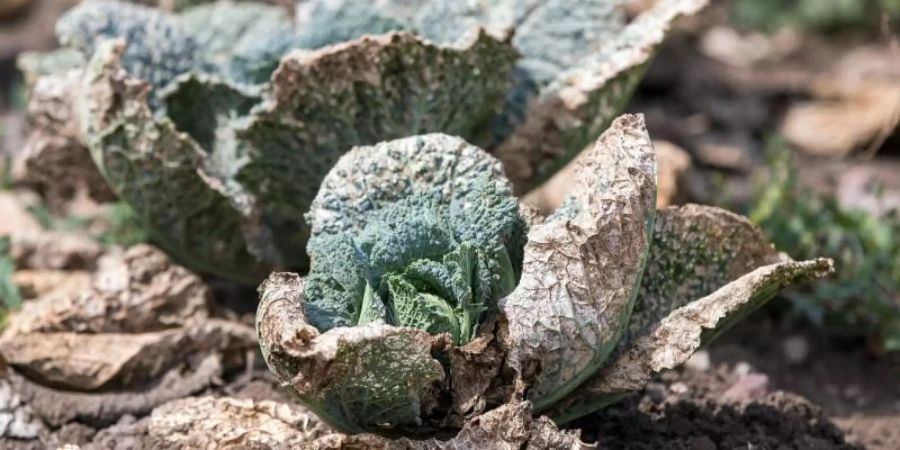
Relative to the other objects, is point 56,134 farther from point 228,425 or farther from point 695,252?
point 695,252

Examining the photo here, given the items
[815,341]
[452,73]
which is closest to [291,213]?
[452,73]

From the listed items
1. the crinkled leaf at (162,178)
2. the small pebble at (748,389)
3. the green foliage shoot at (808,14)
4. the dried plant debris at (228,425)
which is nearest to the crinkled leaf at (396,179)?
the dried plant debris at (228,425)

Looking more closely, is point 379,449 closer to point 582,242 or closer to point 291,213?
point 582,242

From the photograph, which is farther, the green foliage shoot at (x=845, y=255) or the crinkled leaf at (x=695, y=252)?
the green foliage shoot at (x=845, y=255)

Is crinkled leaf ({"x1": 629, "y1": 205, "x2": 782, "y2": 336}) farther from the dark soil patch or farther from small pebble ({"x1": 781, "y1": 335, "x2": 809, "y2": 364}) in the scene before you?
small pebble ({"x1": 781, "y1": 335, "x2": 809, "y2": 364})

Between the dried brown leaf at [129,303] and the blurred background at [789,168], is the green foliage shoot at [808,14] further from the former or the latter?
the dried brown leaf at [129,303]

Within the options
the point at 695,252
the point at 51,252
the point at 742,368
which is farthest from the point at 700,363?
the point at 51,252

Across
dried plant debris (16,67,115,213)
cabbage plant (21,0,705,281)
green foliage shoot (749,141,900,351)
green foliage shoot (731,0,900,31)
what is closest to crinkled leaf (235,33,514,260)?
cabbage plant (21,0,705,281)
